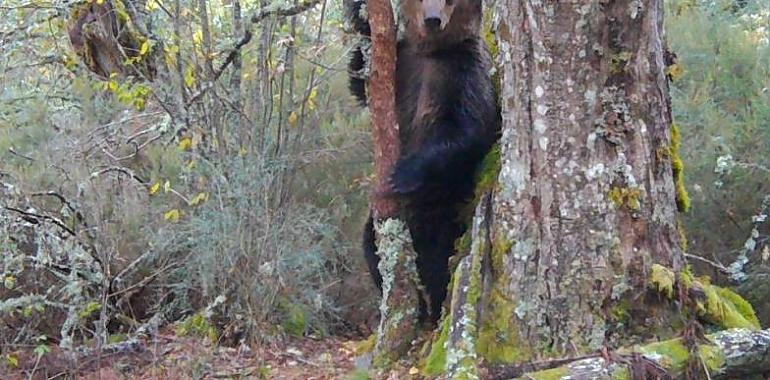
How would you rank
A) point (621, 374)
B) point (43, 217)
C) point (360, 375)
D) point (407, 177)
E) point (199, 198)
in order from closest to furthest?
point (621, 374) → point (360, 375) → point (407, 177) → point (43, 217) → point (199, 198)

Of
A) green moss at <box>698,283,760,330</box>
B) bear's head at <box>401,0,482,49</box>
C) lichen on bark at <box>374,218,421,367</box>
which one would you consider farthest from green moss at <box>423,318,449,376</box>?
bear's head at <box>401,0,482,49</box>

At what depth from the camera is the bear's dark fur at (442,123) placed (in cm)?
444

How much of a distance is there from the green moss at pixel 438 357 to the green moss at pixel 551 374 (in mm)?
639

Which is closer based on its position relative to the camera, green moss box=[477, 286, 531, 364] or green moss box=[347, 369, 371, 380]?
green moss box=[477, 286, 531, 364]

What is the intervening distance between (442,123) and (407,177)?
50cm

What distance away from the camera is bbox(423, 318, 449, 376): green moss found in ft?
12.3

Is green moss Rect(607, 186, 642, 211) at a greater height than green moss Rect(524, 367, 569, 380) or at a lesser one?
greater

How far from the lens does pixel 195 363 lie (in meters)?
4.81

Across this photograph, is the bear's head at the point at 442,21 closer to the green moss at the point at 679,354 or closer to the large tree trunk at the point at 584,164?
the large tree trunk at the point at 584,164

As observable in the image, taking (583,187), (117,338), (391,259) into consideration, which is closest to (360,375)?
(391,259)

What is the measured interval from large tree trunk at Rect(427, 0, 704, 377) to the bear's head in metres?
1.05

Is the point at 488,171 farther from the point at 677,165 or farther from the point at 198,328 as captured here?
the point at 198,328

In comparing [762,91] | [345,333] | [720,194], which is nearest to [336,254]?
[345,333]

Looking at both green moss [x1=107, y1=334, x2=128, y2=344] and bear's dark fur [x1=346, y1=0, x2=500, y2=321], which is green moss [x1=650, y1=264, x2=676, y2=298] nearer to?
bear's dark fur [x1=346, y1=0, x2=500, y2=321]
